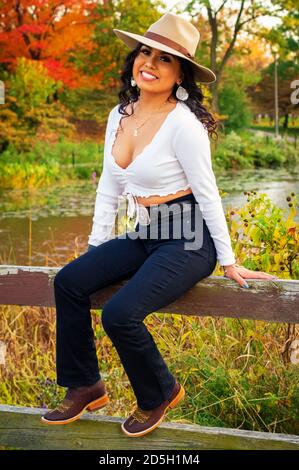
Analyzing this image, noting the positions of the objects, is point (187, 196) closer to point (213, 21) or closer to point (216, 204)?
point (216, 204)

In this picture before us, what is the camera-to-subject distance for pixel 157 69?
2.50 m

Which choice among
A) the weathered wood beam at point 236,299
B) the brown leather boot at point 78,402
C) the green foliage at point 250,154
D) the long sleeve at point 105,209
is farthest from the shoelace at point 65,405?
the green foliage at point 250,154

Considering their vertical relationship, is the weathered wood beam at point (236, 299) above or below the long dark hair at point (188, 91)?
below

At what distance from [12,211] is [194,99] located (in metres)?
9.39

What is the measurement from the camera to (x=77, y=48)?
2217 centimetres

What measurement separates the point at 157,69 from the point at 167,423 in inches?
48.5

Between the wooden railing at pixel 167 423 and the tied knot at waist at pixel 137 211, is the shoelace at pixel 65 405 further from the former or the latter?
the tied knot at waist at pixel 137 211

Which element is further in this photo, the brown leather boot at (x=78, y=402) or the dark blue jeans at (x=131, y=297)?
the brown leather boot at (x=78, y=402)

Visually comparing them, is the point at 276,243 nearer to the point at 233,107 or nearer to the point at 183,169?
the point at 183,169

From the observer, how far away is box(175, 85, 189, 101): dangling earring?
2.55m

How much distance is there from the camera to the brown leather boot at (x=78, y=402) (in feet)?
8.15

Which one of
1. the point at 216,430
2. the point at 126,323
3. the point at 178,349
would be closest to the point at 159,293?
the point at 126,323

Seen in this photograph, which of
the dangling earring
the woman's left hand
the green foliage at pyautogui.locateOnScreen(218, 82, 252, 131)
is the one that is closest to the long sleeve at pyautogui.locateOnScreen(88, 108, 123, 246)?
the dangling earring

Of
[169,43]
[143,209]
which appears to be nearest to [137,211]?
[143,209]
